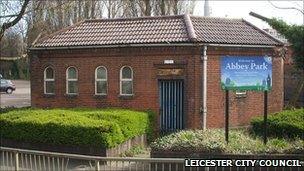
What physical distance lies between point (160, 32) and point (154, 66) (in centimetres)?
148

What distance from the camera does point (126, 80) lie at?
2014cm

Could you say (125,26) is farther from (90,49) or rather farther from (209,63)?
(209,63)

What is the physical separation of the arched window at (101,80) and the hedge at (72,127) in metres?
3.64

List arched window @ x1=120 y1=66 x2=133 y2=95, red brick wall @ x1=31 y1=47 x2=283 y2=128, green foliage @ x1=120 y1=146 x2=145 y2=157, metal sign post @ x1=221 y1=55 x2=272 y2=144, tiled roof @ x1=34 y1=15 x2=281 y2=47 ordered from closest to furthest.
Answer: metal sign post @ x1=221 y1=55 x2=272 y2=144 → green foliage @ x1=120 y1=146 x2=145 y2=157 → red brick wall @ x1=31 y1=47 x2=283 y2=128 → tiled roof @ x1=34 y1=15 x2=281 y2=47 → arched window @ x1=120 y1=66 x2=133 y2=95

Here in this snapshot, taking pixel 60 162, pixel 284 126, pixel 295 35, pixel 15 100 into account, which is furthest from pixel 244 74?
pixel 15 100

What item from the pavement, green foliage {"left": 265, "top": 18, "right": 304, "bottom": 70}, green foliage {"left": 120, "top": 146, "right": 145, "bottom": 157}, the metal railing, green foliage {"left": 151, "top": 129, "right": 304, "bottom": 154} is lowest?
the pavement

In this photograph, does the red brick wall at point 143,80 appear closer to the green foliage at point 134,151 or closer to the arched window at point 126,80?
the arched window at point 126,80

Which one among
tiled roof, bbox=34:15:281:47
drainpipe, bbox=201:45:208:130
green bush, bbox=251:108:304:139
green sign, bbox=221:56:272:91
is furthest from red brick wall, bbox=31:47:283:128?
green sign, bbox=221:56:272:91

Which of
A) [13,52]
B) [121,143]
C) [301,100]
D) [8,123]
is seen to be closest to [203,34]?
[121,143]

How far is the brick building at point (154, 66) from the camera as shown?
19016 millimetres

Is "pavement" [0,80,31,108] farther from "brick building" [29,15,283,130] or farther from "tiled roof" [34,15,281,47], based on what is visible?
"tiled roof" [34,15,281,47]

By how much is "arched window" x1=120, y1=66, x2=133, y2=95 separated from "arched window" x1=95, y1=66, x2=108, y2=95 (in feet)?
2.44

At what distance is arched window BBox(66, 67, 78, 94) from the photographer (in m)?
21.1

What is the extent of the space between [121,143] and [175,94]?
181 inches
